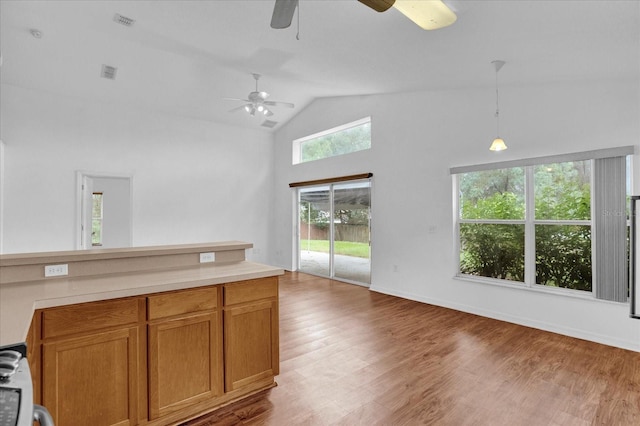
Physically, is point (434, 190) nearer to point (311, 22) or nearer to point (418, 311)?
point (418, 311)

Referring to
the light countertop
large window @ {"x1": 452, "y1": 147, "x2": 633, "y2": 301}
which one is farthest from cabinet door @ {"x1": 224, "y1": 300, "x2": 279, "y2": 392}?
large window @ {"x1": 452, "y1": 147, "x2": 633, "y2": 301}

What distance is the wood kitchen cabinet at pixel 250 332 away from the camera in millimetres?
2189

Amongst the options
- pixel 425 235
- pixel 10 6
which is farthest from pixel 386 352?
pixel 10 6

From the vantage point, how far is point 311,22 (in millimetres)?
3000

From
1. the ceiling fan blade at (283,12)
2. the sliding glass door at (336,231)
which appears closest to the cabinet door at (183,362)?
the ceiling fan blade at (283,12)

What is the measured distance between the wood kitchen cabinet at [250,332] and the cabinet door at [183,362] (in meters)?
0.09

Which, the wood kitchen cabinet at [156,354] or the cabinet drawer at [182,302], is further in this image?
the cabinet drawer at [182,302]

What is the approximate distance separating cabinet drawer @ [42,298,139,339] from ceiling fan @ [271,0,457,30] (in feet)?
6.82

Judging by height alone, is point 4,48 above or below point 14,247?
above

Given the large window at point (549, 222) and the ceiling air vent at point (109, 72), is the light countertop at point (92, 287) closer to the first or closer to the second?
the large window at point (549, 222)

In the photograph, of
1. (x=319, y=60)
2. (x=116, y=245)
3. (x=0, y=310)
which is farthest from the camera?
(x=116, y=245)

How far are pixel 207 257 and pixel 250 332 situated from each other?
734 mm

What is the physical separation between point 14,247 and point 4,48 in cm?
283

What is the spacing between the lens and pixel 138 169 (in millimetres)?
6004
